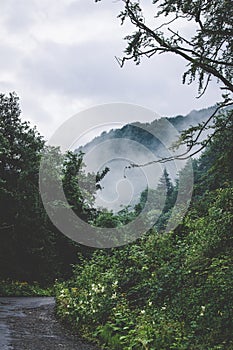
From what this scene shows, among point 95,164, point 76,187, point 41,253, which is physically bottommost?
point 41,253

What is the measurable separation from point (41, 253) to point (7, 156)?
284 inches

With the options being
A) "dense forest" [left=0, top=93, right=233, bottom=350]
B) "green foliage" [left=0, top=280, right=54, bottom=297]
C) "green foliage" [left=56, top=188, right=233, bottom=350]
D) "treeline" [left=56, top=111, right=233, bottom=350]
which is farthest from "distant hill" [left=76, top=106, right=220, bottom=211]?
"green foliage" [left=0, top=280, right=54, bottom=297]

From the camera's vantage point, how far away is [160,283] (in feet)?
35.1

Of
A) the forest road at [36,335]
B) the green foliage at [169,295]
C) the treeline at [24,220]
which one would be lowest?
the forest road at [36,335]

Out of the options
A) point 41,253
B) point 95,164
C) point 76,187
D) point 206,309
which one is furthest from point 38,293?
point 206,309

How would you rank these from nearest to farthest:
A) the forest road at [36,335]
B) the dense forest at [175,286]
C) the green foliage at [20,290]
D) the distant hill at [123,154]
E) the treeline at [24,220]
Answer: the dense forest at [175,286] < the forest road at [36,335] < the distant hill at [123,154] < the green foliage at [20,290] < the treeline at [24,220]

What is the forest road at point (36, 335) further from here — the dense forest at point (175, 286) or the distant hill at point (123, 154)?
the distant hill at point (123, 154)

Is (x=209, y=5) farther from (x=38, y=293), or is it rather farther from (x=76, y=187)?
(x=76, y=187)

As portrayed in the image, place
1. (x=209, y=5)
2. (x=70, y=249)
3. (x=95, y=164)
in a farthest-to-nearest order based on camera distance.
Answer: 1. (x=95, y=164)
2. (x=70, y=249)
3. (x=209, y=5)

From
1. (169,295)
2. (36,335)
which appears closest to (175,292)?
(169,295)

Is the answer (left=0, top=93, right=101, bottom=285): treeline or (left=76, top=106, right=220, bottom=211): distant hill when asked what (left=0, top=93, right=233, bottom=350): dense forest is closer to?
(left=76, top=106, right=220, bottom=211): distant hill

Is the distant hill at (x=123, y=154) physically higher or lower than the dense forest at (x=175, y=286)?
higher

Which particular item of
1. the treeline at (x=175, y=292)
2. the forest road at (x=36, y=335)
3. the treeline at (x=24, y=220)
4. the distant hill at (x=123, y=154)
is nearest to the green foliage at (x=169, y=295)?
the treeline at (x=175, y=292)

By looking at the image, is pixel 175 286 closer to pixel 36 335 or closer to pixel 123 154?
pixel 36 335
